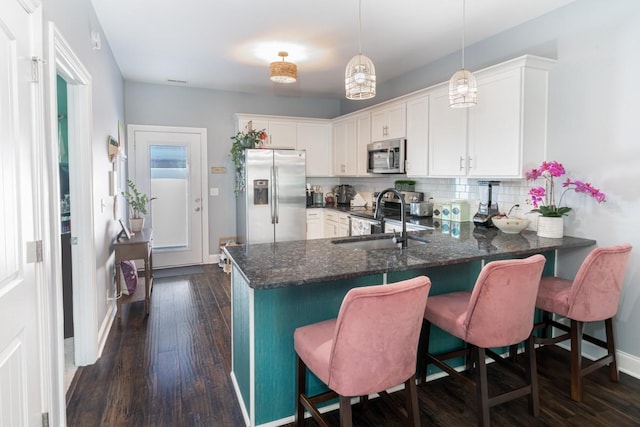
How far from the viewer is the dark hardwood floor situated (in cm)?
204

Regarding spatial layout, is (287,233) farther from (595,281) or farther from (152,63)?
(595,281)

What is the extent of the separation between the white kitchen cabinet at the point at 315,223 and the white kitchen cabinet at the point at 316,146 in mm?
650

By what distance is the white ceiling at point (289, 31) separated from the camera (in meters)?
2.86

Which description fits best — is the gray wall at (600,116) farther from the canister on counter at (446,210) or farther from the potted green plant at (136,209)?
the potted green plant at (136,209)

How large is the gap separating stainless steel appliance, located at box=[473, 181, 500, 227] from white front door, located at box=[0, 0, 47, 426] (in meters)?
3.22

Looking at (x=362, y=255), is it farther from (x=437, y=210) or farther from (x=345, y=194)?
(x=345, y=194)

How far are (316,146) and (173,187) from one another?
2.20 m

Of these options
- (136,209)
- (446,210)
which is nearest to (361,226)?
(446,210)

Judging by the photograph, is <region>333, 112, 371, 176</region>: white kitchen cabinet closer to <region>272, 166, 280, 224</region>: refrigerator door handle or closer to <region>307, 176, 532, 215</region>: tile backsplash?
<region>307, 176, 532, 215</region>: tile backsplash

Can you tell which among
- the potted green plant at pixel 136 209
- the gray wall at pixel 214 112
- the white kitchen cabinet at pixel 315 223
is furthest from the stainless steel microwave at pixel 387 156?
the potted green plant at pixel 136 209

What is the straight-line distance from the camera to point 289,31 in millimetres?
3334

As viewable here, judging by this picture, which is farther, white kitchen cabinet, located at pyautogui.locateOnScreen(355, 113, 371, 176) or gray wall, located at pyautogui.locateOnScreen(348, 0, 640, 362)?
white kitchen cabinet, located at pyautogui.locateOnScreen(355, 113, 371, 176)

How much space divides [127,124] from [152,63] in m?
1.22

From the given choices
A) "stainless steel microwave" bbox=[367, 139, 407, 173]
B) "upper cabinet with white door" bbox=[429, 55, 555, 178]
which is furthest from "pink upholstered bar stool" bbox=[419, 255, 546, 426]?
"stainless steel microwave" bbox=[367, 139, 407, 173]
